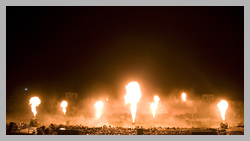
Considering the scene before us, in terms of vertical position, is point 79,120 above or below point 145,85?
below

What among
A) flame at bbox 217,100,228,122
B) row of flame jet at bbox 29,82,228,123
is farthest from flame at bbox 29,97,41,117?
flame at bbox 217,100,228,122

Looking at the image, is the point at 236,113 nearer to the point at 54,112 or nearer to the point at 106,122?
the point at 106,122

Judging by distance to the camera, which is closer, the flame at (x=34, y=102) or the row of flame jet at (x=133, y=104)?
the row of flame jet at (x=133, y=104)

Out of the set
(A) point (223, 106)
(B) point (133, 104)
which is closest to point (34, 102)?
(B) point (133, 104)

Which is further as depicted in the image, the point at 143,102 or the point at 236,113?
the point at 143,102

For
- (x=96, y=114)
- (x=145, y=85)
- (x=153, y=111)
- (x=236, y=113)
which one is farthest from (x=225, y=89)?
(x=96, y=114)

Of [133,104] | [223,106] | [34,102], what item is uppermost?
[34,102]

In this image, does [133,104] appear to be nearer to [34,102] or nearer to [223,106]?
[223,106]

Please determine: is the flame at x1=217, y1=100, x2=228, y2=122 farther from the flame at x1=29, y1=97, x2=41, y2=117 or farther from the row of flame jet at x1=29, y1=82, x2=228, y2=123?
the flame at x1=29, y1=97, x2=41, y2=117

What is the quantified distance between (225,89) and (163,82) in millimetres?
17243

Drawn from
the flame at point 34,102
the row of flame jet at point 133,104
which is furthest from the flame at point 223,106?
the flame at point 34,102

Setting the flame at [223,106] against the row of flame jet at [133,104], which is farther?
the flame at [223,106]

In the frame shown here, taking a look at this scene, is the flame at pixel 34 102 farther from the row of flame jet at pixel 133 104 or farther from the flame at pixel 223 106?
the flame at pixel 223 106

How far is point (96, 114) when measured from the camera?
31719mm
